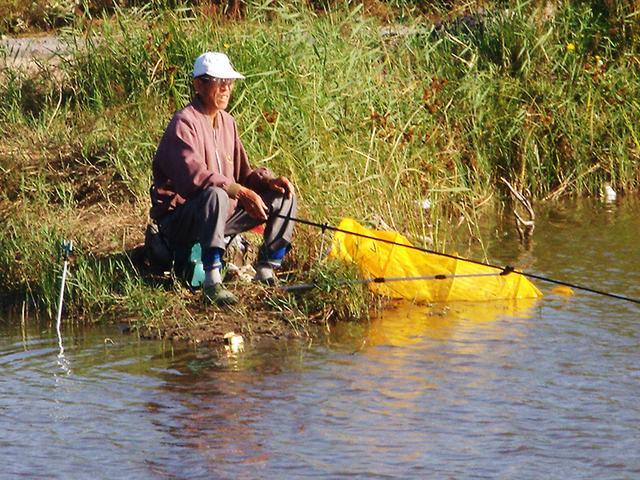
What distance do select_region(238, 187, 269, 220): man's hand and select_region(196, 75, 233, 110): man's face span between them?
523mm

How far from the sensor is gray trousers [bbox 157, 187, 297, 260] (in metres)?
7.47

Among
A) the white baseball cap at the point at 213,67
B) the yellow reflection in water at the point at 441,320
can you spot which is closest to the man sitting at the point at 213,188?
the white baseball cap at the point at 213,67

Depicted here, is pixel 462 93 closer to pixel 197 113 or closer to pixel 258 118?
pixel 258 118

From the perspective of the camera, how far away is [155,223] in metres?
7.95

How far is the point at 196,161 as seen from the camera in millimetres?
7543

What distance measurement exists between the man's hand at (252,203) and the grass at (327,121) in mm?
476

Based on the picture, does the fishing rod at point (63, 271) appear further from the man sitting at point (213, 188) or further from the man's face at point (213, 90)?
the man's face at point (213, 90)

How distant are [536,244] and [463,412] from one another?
3869 millimetres

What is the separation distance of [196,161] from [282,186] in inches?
19.9

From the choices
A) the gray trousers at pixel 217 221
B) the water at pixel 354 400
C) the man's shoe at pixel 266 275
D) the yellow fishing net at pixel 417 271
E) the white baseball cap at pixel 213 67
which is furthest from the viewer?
the yellow fishing net at pixel 417 271

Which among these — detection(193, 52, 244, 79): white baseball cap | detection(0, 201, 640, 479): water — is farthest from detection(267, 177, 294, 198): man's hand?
detection(0, 201, 640, 479): water

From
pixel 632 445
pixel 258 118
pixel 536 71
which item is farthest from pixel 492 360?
Result: pixel 536 71

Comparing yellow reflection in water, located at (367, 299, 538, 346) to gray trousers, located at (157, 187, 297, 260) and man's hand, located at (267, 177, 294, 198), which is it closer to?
gray trousers, located at (157, 187, 297, 260)

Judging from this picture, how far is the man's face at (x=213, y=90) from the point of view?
25.1 ft
